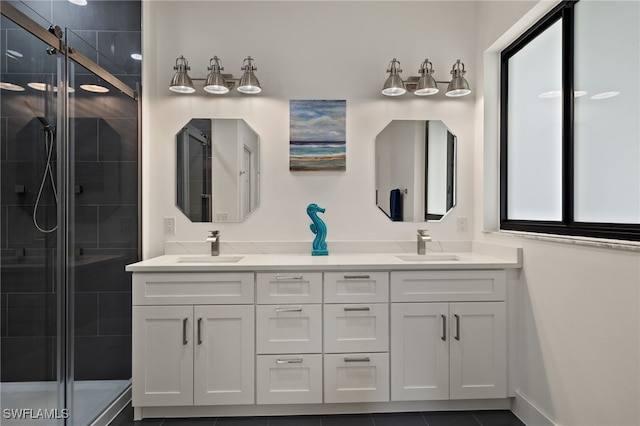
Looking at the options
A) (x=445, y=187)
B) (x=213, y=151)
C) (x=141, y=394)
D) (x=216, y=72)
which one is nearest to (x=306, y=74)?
(x=216, y=72)

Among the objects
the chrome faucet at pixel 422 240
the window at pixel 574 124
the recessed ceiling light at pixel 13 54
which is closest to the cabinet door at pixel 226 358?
the chrome faucet at pixel 422 240

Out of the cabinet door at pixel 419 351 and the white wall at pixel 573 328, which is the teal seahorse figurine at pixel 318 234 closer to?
the cabinet door at pixel 419 351

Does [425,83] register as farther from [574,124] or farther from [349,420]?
[349,420]

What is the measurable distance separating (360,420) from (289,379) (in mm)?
456

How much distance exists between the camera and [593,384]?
1.60 metres

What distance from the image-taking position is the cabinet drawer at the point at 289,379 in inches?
81.1

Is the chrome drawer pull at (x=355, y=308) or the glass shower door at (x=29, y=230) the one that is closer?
the glass shower door at (x=29, y=230)

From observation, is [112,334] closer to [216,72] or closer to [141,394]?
[141,394]

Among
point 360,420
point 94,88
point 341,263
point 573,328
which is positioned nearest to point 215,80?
point 94,88

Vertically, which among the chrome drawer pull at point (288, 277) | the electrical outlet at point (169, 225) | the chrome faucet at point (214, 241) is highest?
the electrical outlet at point (169, 225)

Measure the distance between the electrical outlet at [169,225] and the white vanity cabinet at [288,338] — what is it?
0.91 m

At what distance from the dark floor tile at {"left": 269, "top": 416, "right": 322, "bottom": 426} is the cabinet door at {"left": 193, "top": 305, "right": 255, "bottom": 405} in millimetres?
173

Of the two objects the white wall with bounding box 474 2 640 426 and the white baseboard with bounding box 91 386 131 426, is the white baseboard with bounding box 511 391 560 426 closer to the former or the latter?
the white wall with bounding box 474 2 640 426

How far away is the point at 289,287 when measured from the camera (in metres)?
2.08
